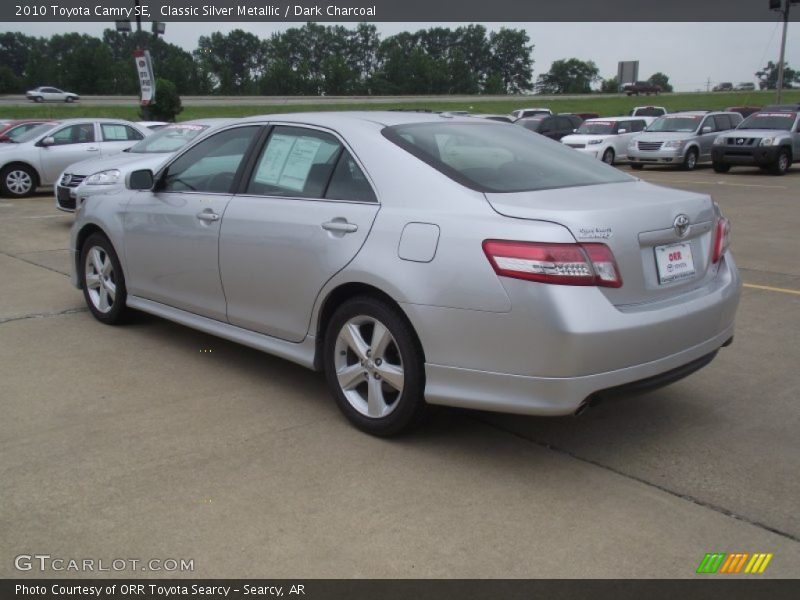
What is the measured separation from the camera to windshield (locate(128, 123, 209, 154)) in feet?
38.9

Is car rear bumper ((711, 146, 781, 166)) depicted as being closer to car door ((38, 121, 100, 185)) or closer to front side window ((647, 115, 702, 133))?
front side window ((647, 115, 702, 133))

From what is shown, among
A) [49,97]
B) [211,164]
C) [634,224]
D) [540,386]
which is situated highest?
[49,97]

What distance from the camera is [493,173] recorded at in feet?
13.0

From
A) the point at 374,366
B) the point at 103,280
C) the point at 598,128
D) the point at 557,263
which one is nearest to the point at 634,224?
the point at 557,263

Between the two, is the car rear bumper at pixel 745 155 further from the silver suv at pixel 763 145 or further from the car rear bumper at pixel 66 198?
the car rear bumper at pixel 66 198

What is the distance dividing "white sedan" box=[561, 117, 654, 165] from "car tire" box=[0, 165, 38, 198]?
14.5 meters

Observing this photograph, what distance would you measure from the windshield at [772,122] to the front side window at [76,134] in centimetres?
1692

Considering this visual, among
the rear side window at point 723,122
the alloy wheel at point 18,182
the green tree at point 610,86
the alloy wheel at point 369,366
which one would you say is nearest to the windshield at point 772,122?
the rear side window at point 723,122

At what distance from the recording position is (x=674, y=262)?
3.68 meters

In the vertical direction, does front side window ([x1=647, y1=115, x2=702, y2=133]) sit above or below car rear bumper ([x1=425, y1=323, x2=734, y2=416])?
above

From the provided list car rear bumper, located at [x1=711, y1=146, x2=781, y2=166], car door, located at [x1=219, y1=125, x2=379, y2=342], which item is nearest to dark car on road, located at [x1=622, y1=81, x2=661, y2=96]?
car rear bumper, located at [x1=711, y1=146, x2=781, y2=166]

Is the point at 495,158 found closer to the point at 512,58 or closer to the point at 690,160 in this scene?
the point at 690,160

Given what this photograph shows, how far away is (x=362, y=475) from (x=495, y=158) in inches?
69.9

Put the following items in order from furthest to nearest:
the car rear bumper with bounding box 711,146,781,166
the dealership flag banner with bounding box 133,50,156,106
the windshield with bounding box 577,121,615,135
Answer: the windshield with bounding box 577,121,615,135 < the dealership flag banner with bounding box 133,50,156,106 < the car rear bumper with bounding box 711,146,781,166
